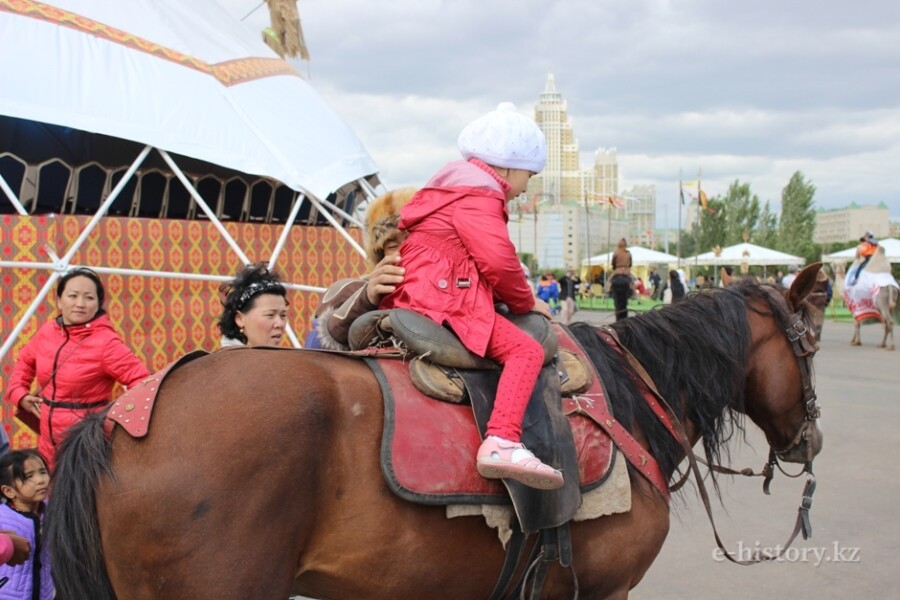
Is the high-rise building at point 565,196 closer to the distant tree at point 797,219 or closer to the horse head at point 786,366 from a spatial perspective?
the distant tree at point 797,219

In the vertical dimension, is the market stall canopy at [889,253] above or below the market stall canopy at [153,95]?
below

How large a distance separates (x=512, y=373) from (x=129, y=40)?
26.0 ft

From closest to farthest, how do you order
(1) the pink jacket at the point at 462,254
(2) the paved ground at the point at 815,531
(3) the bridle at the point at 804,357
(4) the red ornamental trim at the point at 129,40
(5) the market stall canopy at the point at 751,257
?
(1) the pink jacket at the point at 462,254, (3) the bridle at the point at 804,357, (2) the paved ground at the point at 815,531, (4) the red ornamental trim at the point at 129,40, (5) the market stall canopy at the point at 751,257

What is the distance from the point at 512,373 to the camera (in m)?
2.47

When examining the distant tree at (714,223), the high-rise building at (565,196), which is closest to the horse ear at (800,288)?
the distant tree at (714,223)

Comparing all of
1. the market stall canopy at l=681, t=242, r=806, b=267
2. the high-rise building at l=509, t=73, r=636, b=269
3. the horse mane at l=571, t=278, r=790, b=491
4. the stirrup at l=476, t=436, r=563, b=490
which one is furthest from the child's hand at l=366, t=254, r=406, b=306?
the high-rise building at l=509, t=73, r=636, b=269

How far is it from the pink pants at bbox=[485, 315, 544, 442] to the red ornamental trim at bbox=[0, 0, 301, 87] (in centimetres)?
762

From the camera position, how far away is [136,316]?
7.64 meters

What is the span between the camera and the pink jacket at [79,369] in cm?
410

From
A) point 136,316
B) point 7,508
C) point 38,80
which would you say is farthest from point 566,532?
point 38,80

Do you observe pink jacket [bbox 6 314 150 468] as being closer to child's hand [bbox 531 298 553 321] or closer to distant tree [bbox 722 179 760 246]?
child's hand [bbox 531 298 553 321]

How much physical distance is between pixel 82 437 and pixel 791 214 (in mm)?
57523

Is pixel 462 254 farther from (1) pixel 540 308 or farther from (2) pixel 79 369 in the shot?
(2) pixel 79 369

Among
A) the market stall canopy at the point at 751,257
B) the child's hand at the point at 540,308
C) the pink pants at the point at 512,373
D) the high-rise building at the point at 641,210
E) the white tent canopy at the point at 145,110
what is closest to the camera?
the pink pants at the point at 512,373
